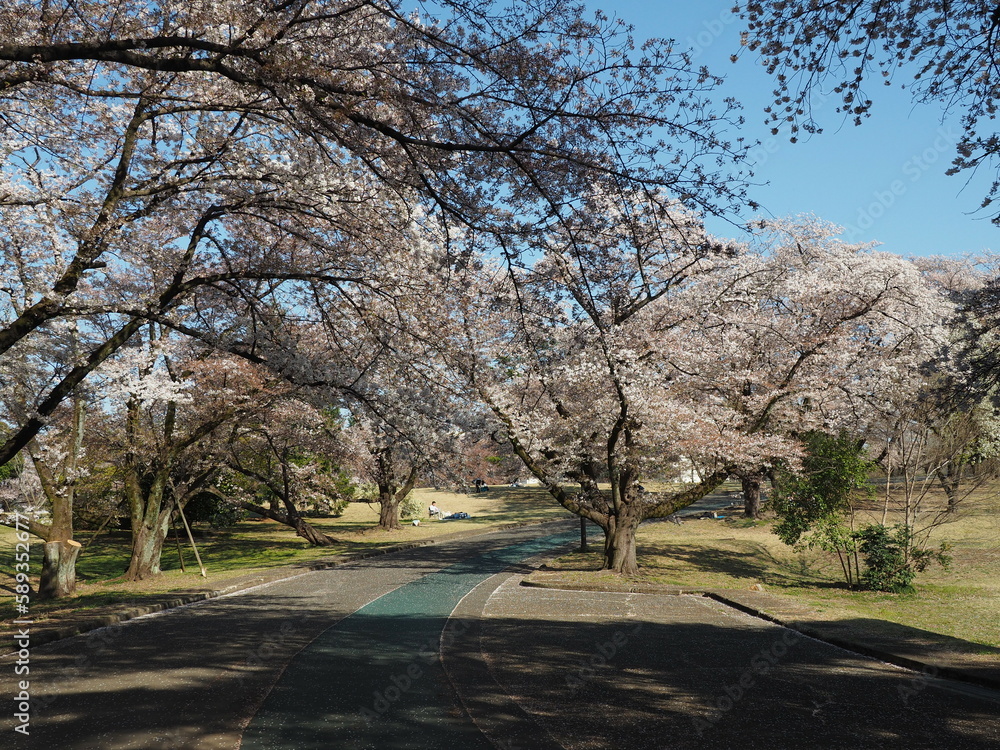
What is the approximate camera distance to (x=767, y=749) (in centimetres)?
493

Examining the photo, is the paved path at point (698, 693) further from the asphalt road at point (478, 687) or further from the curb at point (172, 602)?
the curb at point (172, 602)

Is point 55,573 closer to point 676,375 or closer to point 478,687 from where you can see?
point 478,687

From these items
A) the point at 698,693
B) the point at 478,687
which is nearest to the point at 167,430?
the point at 478,687

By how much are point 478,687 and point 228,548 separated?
945 inches

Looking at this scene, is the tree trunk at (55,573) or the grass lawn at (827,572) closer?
the grass lawn at (827,572)

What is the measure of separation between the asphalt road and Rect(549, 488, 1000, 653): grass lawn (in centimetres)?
276

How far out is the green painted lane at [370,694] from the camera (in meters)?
5.19

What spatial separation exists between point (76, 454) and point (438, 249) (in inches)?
457

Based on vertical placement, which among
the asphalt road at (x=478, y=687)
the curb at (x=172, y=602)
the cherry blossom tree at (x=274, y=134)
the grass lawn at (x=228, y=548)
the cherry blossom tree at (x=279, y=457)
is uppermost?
the cherry blossom tree at (x=274, y=134)

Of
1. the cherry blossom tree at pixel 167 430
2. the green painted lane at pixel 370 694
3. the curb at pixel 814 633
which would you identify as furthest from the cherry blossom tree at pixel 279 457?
the green painted lane at pixel 370 694

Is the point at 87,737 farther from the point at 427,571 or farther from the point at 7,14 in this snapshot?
the point at 427,571

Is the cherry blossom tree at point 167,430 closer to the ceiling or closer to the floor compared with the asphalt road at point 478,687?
closer to the ceiling

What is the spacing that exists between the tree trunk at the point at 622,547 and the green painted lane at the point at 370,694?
617 centimetres

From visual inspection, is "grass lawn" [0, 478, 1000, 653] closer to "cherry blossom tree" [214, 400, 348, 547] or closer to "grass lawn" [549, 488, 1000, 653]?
"grass lawn" [549, 488, 1000, 653]
